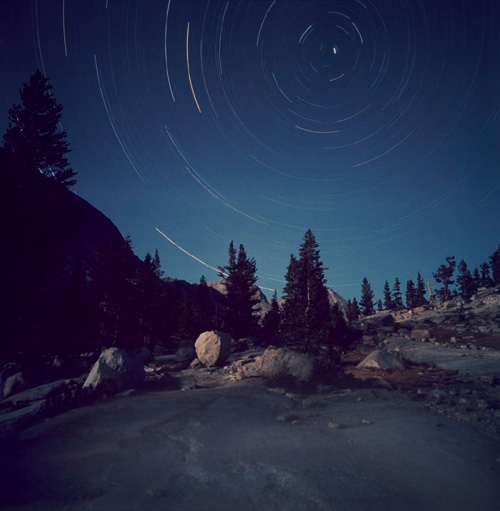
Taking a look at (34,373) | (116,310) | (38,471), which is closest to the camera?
(38,471)

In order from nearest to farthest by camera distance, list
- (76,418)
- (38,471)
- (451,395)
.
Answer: (38,471), (76,418), (451,395)

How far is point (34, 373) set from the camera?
16.0m

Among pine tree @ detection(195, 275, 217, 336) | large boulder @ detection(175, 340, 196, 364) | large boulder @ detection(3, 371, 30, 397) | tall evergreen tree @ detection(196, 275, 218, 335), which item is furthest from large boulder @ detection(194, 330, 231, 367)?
pine tree @ detection(195, 275, 217, 336)

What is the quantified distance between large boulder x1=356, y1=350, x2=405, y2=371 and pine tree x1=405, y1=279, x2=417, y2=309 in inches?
3559

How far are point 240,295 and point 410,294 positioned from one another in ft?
289

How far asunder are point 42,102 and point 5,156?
5.04 meters

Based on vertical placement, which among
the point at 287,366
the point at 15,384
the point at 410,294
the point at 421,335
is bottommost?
the point at 15,384

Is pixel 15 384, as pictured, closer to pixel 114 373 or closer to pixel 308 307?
pixel 114 373

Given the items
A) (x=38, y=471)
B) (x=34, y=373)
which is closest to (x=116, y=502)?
(x=38, y=471)

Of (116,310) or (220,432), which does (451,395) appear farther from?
(116,310)

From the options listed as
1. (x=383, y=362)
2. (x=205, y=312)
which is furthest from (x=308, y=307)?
(x=205, y=312)

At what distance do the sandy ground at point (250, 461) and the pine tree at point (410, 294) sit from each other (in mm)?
101677

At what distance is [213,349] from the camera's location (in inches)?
805

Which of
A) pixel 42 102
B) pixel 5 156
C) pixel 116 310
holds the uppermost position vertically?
pixel 42 102
